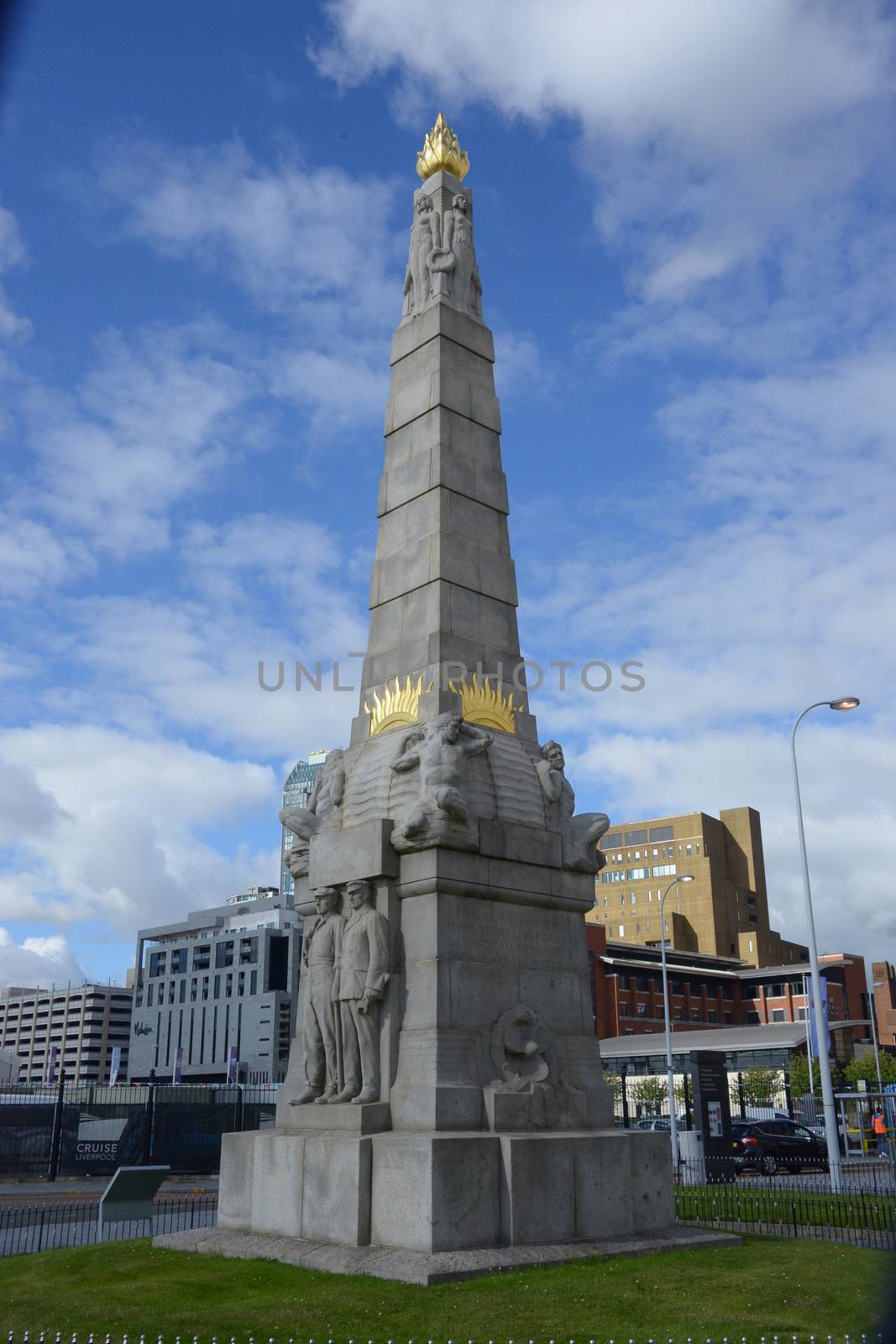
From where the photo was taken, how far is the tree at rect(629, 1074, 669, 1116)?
67.2 m

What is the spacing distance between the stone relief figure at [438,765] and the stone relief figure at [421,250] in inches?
330

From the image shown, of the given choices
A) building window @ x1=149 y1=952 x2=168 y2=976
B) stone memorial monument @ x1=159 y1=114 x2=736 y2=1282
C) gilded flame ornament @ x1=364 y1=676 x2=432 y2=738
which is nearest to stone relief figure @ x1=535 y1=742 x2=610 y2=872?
stone memorial monument @ x1=159 y1=114 x2=736 y2=1282

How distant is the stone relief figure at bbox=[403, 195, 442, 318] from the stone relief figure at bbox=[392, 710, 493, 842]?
838cm

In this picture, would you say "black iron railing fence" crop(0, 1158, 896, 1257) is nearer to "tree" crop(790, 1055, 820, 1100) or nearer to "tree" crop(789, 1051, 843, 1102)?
"tree" crop(789, 1051, 843, 1102)

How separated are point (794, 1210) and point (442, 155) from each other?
18756 mm

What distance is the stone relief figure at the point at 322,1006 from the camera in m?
14.8

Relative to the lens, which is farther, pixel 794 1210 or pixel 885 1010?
pixel 885 1010

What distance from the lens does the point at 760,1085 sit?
69938 millimetres

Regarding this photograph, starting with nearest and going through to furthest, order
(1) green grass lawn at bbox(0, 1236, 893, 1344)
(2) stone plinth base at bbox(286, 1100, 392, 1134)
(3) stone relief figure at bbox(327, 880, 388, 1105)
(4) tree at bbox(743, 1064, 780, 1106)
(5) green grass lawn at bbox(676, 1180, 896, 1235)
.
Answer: (1) green grass lawn at bbox(0, 1236, 893, 1344)
(2) stone plinth base at bbox(286, 1100, 392, 1134)
(3) stone relief figure at bbox(327, 880, 388, 1105)
(5) green grass lawn at bbox(676, 1180, 896, 1235)
(4) tree at bbox(743, 1064, 780, 1106)

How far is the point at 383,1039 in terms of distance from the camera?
14289 millimetres

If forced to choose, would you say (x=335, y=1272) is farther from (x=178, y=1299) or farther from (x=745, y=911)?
(x=745, y=911)

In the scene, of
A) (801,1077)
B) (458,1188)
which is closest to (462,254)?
(458,1188)

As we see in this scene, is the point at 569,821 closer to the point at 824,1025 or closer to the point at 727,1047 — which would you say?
the point at 824,1025

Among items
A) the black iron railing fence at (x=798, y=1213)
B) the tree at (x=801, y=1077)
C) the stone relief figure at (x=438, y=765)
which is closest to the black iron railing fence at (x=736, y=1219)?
the black iron railing fence at (x=798, y=1213)
